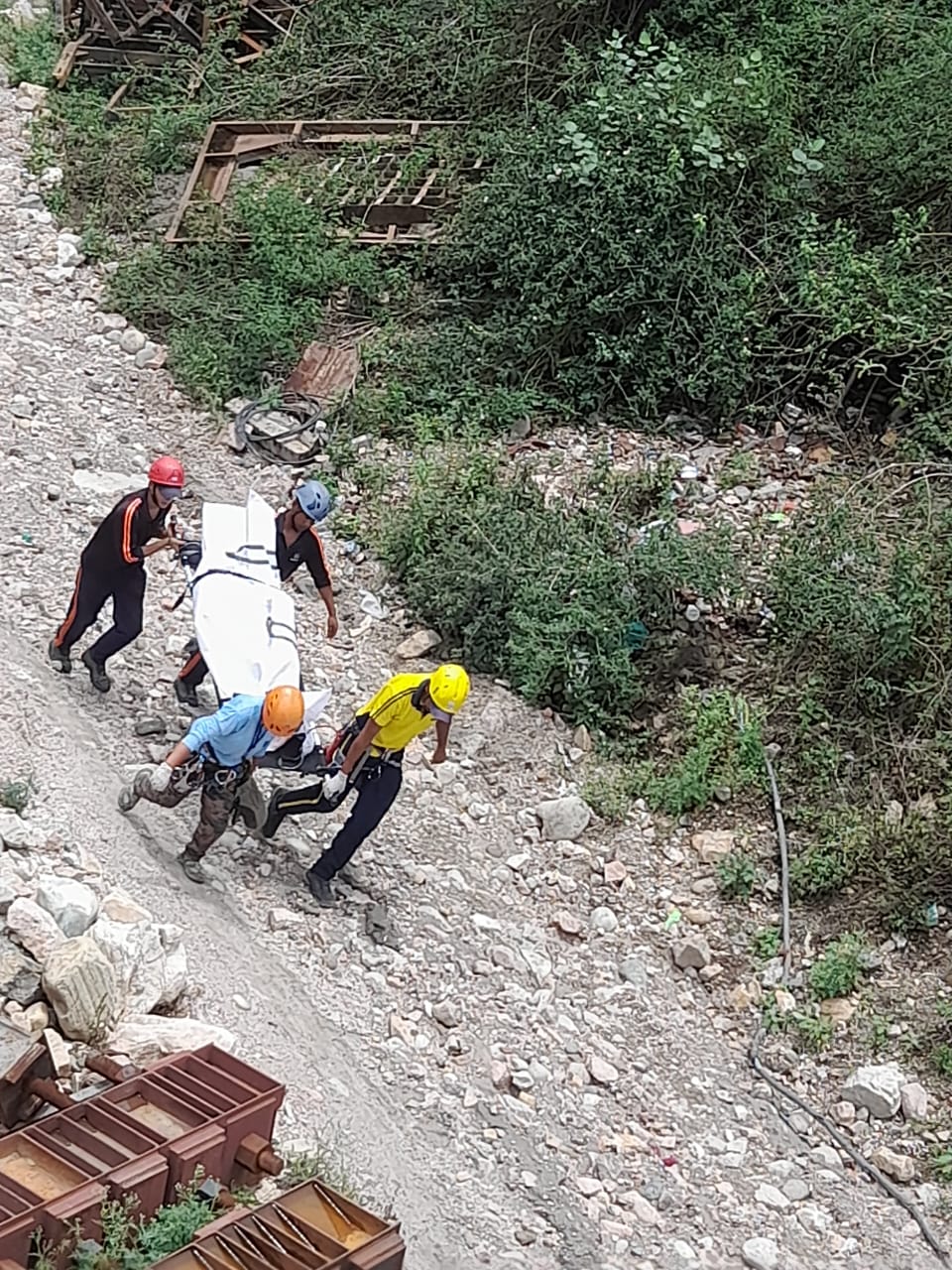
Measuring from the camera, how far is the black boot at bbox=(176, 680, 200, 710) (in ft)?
25.3

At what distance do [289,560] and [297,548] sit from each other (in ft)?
0.23

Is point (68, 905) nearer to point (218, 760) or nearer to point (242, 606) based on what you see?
point (218, 760)

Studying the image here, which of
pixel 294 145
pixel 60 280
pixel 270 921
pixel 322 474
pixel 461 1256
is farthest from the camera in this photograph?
pixel 294 145

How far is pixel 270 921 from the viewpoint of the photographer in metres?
6.67

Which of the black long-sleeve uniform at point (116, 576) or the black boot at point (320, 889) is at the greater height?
the black long-sleeve uniform at point (116, 576)

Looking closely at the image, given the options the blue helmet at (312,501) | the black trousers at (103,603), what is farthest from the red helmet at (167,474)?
the blue helmet at (312,501)

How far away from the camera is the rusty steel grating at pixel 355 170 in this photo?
Answer: 12.0m

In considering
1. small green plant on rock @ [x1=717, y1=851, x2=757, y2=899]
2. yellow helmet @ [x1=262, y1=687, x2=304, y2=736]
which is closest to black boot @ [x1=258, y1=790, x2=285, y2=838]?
yellow helmet @ [x1=262, y1=687, x2=304, y2=736]

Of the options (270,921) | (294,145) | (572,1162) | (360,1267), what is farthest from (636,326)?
(360,1267)

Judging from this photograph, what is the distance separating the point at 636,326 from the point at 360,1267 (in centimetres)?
737

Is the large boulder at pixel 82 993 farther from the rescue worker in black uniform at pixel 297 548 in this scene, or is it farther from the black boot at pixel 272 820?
the rescue worker in black uniform at pixel 297 548

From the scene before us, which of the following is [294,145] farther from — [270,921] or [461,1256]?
[461,1256]

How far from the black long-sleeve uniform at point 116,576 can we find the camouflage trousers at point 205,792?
1036mm

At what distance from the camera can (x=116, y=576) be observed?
739 cm
